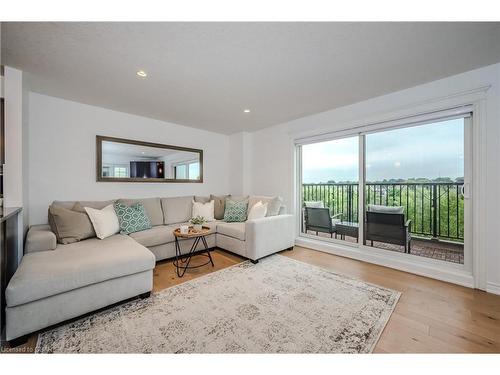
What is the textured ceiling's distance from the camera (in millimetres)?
1533

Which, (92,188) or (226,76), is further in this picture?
(92,188)

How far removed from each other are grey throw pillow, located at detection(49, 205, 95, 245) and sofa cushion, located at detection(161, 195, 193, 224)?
3.97 ft

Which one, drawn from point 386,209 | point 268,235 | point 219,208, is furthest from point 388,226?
point 219,208

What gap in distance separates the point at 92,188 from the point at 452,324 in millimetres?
4370

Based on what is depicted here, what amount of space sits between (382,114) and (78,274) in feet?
12.4

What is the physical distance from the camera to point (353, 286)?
2215mm

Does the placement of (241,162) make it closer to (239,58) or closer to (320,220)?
(320,220)

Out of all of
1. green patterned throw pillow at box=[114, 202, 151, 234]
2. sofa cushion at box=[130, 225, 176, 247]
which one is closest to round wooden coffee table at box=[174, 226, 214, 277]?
sofa cushion at box=[130, 225, 176, 247]

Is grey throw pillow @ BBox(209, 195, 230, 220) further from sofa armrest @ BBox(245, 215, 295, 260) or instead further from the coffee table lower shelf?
sofa armrest @ BBox(245, 215, 295, 260)

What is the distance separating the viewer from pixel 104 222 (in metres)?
2.50

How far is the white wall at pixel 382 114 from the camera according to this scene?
2.06 meters

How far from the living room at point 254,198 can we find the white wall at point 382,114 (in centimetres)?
2

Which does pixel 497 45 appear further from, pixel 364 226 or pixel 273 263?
pixel 273 263
